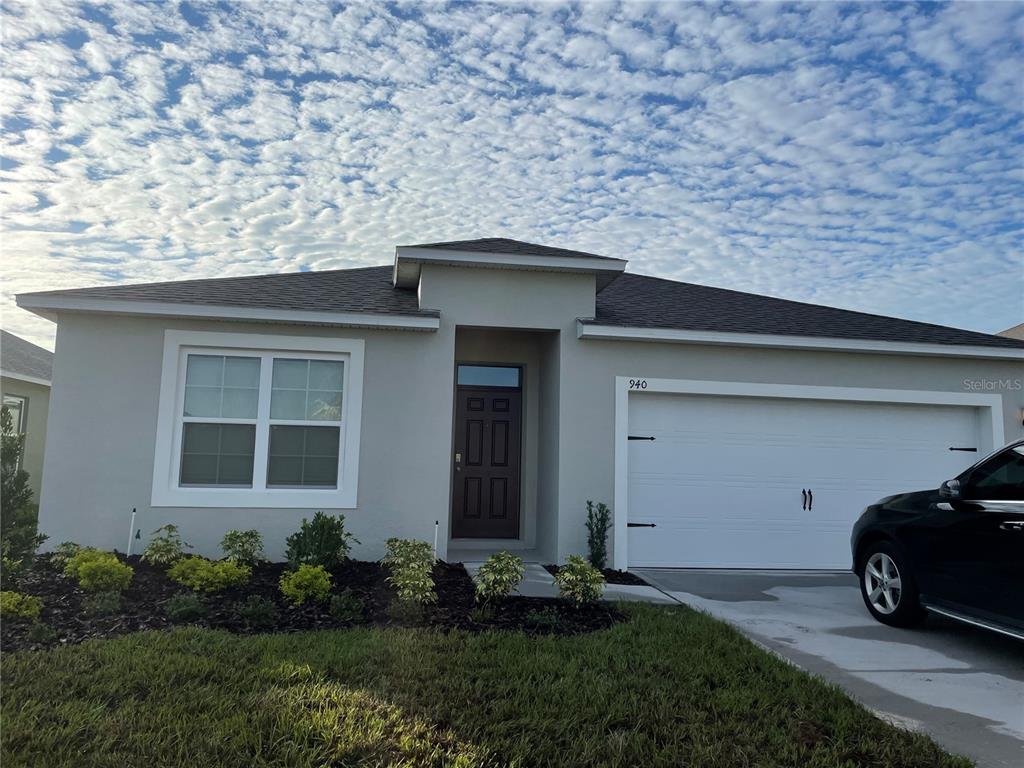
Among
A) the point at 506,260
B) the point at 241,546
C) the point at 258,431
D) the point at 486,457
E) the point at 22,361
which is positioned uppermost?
the point at 506,260

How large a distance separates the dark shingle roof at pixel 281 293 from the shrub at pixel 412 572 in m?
3.06

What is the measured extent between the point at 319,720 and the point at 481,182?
25.9 feet

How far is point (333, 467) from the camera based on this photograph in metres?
8.17

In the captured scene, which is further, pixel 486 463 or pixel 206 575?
pixel 486 463


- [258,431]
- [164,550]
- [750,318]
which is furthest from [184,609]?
[750,318]

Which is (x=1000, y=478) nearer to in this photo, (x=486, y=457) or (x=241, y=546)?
(x=486, y=457)

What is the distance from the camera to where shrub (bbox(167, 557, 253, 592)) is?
233 inches

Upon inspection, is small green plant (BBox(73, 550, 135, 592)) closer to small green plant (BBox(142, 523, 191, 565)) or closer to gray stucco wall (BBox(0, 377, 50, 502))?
small green plant (BBox(142, 523, 191, 565))

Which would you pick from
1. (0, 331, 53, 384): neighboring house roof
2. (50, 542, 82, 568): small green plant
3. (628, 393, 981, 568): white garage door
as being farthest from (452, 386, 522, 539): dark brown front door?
(0, 331, 53, 384): neighboring house roof

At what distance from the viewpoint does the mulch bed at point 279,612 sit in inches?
198

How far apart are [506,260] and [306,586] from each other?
4586 millimetres

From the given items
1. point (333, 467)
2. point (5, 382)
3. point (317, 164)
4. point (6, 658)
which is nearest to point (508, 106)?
point (317, 164)

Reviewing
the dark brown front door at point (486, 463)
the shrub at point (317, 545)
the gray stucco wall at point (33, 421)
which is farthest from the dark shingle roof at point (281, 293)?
the gray stucco wall at point (33, 421)

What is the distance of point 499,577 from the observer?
5848 mm
